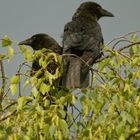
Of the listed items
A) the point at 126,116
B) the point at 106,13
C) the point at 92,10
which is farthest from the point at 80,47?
the point at 126,116

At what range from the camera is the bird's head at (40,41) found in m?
6.55

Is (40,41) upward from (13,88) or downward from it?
upward

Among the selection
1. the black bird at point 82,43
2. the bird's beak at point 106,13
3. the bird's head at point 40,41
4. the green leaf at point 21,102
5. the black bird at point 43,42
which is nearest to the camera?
the green leaf at point 21,102

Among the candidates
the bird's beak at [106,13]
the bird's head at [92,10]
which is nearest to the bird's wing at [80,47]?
the bird's head at [92,10]

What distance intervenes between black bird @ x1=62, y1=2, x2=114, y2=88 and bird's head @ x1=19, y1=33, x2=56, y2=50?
1.34 ft

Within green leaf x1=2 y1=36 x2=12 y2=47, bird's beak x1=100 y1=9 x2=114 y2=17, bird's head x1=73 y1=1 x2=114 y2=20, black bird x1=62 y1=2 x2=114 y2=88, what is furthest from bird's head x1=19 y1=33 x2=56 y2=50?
green leaf x1=2 y1=36 x2=12 y2=47

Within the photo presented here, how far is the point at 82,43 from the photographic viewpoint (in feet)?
18.6

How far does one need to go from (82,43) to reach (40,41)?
3.87 feet

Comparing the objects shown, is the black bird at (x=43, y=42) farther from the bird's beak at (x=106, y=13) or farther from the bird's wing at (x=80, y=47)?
the bird's beak at (x=106, y=13)

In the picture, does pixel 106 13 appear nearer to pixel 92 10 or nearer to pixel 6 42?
pixel 92 10

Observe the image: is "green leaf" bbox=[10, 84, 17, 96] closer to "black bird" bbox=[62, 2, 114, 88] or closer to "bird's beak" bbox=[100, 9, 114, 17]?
"black bird" bbox=[62, 2, 114, 88]

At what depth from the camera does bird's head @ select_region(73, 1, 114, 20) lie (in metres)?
6.89

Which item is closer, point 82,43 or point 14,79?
point 14,79

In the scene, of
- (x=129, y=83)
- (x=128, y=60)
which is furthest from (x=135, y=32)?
(x=129, y=83)
